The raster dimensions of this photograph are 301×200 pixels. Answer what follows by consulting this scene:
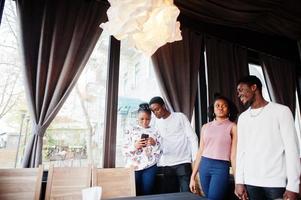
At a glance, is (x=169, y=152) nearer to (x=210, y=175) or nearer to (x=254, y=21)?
(x=210, y=175)

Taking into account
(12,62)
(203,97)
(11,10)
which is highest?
(11,10)

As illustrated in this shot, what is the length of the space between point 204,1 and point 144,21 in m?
1.52

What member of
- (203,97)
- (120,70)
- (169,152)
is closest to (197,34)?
(203,97)

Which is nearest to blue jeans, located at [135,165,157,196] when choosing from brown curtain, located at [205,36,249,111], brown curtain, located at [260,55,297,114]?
brown curtain, located at [205,36,249,111]

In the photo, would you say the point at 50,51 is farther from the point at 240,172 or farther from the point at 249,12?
the point at 249,12

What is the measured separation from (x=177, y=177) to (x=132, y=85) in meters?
1.17

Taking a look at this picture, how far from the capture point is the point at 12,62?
2.23 m

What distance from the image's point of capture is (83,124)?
2412 mm

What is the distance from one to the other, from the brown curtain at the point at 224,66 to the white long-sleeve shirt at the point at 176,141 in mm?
959

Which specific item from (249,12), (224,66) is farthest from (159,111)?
(249,12)

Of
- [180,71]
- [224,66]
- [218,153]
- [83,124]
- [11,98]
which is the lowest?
[218,153]

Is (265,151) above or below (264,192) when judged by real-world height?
above

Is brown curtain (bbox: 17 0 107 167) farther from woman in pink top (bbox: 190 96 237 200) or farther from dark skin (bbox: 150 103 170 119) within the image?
woman in pink top (bbox: 190 96 237 200)

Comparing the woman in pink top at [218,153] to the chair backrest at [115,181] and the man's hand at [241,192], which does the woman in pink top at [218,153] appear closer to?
the man's hand at [241,192]
